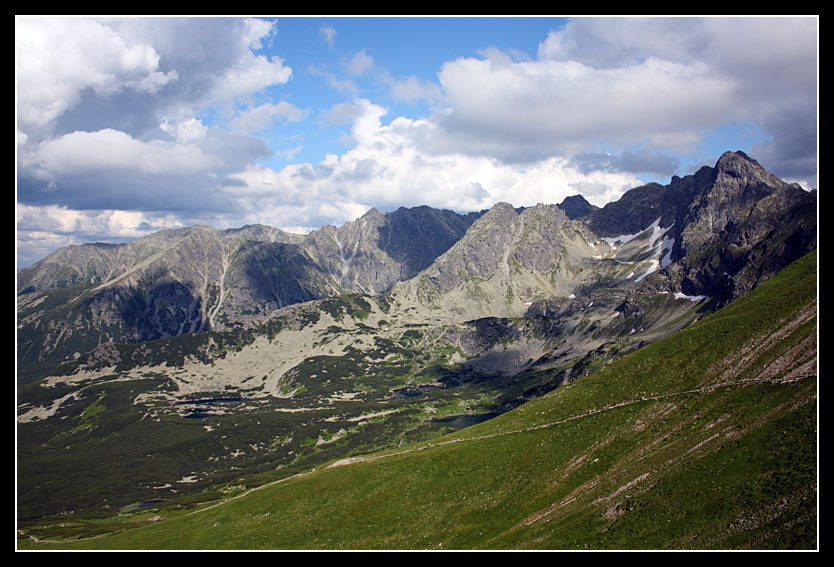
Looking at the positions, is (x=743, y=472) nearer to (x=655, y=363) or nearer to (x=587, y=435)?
(x=587, y=435)

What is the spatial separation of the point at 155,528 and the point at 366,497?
6832 cm

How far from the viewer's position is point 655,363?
101 m

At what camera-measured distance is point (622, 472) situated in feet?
217

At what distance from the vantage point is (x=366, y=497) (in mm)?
86062

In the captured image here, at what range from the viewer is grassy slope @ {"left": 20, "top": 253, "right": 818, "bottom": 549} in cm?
5266

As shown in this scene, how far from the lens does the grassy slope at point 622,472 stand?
2073 inches
